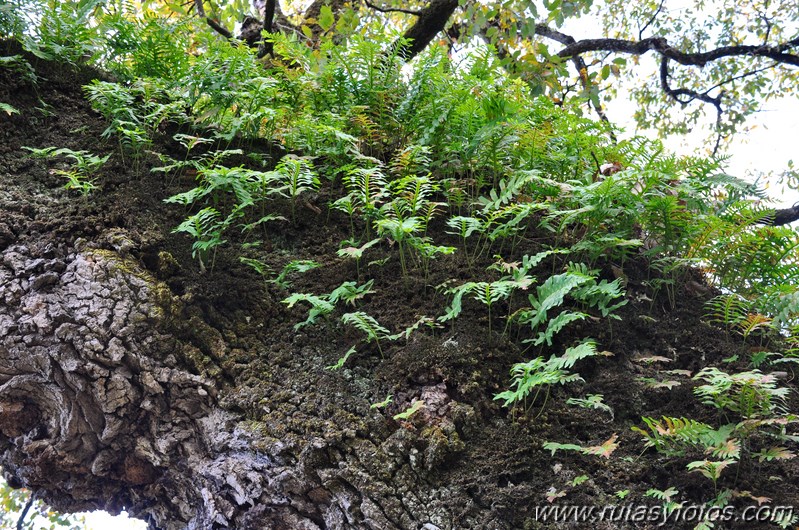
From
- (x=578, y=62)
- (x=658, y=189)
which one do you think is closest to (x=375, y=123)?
(x=658, y=189)

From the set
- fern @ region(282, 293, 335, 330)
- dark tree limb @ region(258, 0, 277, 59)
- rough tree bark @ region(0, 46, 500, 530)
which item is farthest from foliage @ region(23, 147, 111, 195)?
dark tree limb @ region(258, 0, 277, 59)

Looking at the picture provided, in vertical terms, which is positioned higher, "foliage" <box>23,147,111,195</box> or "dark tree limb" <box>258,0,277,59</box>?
"dark tree limb" <box>258,0,277,59</box>

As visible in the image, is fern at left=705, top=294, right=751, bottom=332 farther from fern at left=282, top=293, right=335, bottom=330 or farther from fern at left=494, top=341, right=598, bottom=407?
fern at left=282, top=293, right=335, bottom=330

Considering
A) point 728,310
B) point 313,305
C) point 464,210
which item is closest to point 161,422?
point 313,305

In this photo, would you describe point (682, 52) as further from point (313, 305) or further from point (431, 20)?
point (313, 305)

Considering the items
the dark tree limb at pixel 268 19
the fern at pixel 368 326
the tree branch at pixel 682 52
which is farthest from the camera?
the tree branch at pixel 682 52

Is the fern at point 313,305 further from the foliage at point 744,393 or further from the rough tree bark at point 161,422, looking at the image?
the foliage at point 744,393

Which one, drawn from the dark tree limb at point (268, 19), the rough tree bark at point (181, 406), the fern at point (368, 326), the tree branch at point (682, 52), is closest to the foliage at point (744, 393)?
the rough tree bark at point (181, 406)

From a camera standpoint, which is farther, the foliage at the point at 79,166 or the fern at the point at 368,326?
the foliage at the point at 79,166

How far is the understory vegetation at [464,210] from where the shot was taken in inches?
99.5

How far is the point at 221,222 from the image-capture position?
310 cm

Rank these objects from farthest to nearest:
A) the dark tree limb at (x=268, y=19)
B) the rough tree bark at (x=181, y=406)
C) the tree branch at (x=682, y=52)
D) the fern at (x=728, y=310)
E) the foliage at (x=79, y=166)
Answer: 1. the tree branch at (x=682, y=52)
2. the dark tree limb at (x=268, y=19)
3. the foliage at (x=79, y=166)
4. the fern at (x=728, y=310)
5. the rough tree bark at (x=181, y=406)

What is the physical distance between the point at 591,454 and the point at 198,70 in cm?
305

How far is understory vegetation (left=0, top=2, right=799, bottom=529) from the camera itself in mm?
2527
